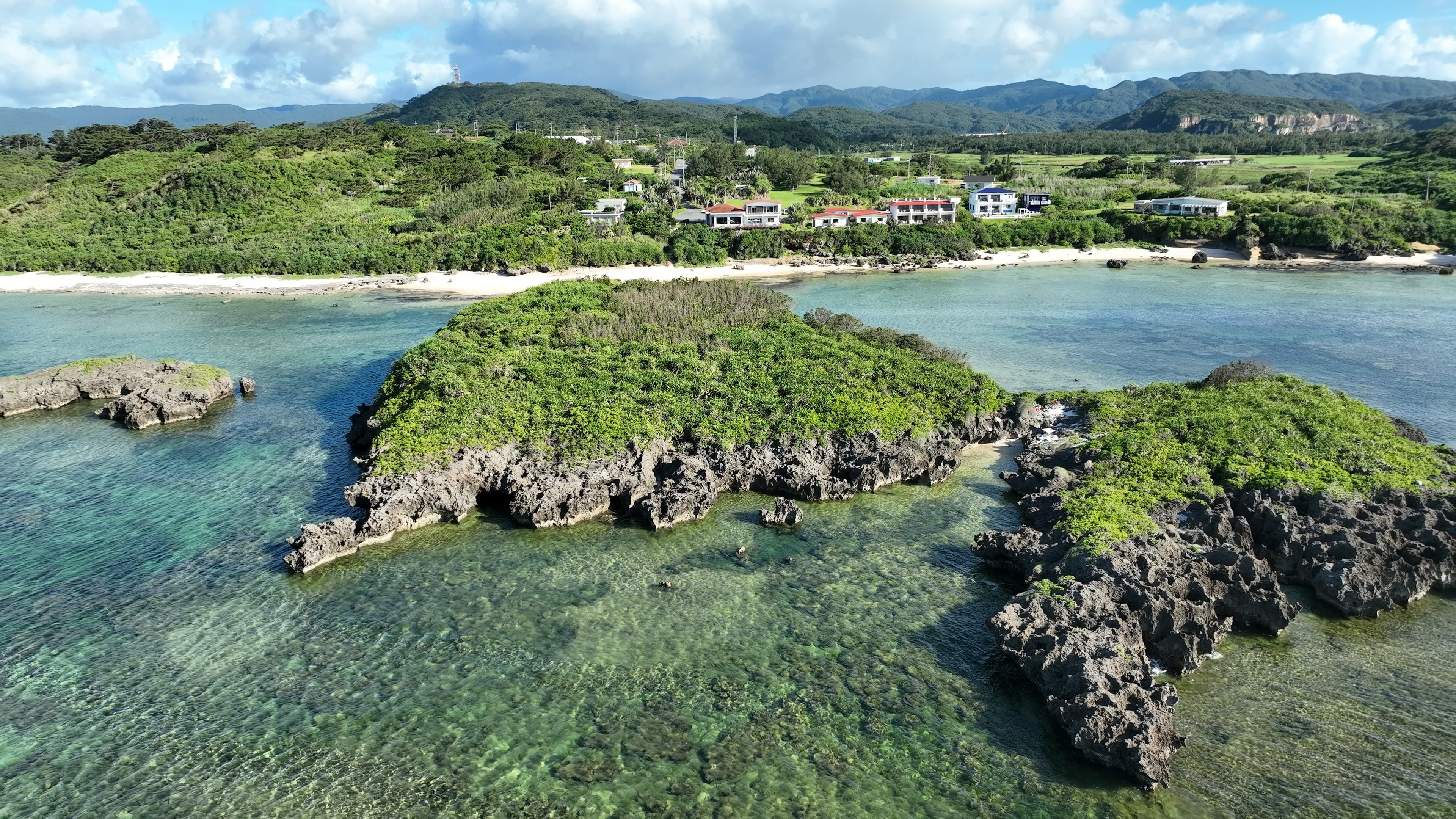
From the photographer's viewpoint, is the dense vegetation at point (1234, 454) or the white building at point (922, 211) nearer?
the dense vegetation at point (1234, 454)

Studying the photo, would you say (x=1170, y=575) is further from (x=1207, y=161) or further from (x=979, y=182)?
(x=1207, y=161)

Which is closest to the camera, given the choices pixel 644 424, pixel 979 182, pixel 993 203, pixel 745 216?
pixel 644 424

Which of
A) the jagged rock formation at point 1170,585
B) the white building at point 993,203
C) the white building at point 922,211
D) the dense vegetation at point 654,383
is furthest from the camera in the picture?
the white building at point 993,203

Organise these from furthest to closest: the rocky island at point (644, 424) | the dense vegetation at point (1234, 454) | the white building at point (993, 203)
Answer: the white building at point (993, 203) → the rocky island at point (644, 424) → the dense vegetation at point (1234, 454)

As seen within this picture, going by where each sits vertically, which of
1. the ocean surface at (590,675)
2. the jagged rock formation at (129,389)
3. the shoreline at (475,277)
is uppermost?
the shoreline at (475,277)

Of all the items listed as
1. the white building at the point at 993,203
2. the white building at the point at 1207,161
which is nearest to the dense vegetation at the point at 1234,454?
the white building at the point at 993,203

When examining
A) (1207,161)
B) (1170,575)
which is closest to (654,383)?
(1170,575)

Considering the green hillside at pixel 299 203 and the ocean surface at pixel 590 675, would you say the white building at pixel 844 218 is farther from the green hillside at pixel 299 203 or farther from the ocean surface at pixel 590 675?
the ocean surface at pixel 590 675
